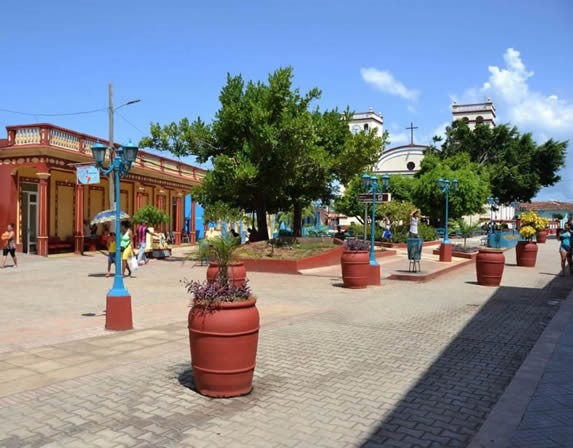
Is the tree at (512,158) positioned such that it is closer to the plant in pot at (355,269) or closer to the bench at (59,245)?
the bench at (59,245)

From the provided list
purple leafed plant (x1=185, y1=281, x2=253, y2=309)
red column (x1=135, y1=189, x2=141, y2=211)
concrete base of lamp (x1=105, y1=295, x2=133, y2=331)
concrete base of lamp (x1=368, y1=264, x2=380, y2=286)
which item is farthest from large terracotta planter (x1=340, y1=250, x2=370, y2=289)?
red column (x1=135, y1=189, x2=141, y2=211)

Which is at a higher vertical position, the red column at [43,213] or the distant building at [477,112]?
the distant building at [477,112]

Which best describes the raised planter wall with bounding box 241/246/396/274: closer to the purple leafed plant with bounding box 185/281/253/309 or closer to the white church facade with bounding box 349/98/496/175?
the purple leafed plant with bounding box 185/281/253/309

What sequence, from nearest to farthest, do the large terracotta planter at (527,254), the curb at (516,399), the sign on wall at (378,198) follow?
the curb at (516,399), the sign on wall at (378,198), the large terracotta planter at (527,254)

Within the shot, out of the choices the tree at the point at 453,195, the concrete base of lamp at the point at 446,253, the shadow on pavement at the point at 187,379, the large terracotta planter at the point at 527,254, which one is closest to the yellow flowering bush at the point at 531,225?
the large terracotta planter at the point at 527,254

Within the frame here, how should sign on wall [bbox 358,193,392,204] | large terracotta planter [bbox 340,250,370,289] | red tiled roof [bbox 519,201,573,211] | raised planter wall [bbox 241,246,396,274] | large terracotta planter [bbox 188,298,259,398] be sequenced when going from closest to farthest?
1. large terracotta planter [bbox 188,298,259,398]
2. large terracotta planter [bbox 340,250,370,289]
3. sign on wall [bbox 358,193,392,204]
4. raised planter wall [bbox 241,246,396,274]
5. red tiled roof [bbox 519,201,573,211]

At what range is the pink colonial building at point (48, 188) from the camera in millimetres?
22672

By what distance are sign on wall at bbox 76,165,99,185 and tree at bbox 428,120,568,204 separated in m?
35.9

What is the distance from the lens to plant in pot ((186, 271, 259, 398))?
16.9ft

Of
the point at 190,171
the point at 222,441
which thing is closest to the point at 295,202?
the point at 190,171

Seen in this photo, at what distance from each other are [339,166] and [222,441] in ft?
59.3

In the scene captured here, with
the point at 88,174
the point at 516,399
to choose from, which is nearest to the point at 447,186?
the point at 88,174

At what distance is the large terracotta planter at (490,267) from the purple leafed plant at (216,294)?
10.9 metres

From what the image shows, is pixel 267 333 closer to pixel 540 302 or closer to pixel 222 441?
pixel 222 441
